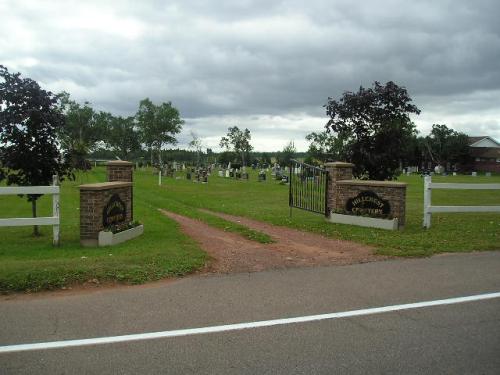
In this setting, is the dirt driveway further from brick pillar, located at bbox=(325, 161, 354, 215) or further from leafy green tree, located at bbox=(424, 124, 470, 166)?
leafy green tree, located at bbox=(424, 124, 470, 166)

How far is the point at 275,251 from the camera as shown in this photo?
903 cm

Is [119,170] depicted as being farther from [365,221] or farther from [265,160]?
[265,160]

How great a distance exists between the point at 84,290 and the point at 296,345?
3.32m

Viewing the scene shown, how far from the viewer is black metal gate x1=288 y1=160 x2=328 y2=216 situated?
44.4 ft

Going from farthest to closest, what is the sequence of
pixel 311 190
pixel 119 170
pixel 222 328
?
pixel 311 190, pixel 119 170, pixel 222 328

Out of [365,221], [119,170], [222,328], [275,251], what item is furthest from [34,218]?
[365,221]

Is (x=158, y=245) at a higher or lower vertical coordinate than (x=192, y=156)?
lower

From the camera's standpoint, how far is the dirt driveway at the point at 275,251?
7.91 metres

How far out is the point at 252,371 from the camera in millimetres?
3824

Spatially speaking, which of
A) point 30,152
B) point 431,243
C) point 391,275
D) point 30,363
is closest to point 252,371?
point 30,363

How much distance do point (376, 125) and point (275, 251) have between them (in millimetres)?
7123

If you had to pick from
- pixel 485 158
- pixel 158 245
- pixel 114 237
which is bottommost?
pixel 158 245

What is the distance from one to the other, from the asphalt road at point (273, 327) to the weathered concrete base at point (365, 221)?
4518 millimetres

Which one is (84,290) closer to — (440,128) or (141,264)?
(141,264)
